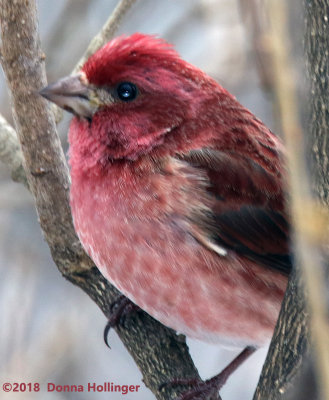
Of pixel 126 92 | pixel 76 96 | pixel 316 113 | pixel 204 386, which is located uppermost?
pixel 126 92

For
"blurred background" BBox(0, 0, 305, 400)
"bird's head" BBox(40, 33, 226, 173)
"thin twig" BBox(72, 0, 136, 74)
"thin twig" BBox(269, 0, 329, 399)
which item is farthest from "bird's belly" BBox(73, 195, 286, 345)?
"thin twig" BBox(269, 0, 329, 399)

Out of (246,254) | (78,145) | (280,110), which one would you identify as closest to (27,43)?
(78,145)

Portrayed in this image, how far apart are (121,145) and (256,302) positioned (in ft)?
3.86

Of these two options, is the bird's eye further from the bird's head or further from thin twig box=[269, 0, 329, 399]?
thin twig box=[269, 0, 329, 399]

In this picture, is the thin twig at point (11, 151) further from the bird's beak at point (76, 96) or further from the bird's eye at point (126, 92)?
the bird's eye at point (126, 92)

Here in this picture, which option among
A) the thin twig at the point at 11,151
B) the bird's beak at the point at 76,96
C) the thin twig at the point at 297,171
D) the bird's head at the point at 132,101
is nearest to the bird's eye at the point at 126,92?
the bird's head at the point at 132,101

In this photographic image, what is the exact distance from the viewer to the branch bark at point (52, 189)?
429 cm

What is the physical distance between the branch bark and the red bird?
0.44 ft

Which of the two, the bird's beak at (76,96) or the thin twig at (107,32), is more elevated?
the thin twig at (107,32)

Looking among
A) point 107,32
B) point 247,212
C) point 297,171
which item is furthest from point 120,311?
point 297,171

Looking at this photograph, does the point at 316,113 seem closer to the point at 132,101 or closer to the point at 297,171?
the point at 297,171

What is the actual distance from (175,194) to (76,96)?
81 centimetres

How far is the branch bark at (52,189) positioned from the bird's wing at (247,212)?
75cm

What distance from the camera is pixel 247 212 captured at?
4.57 metres
